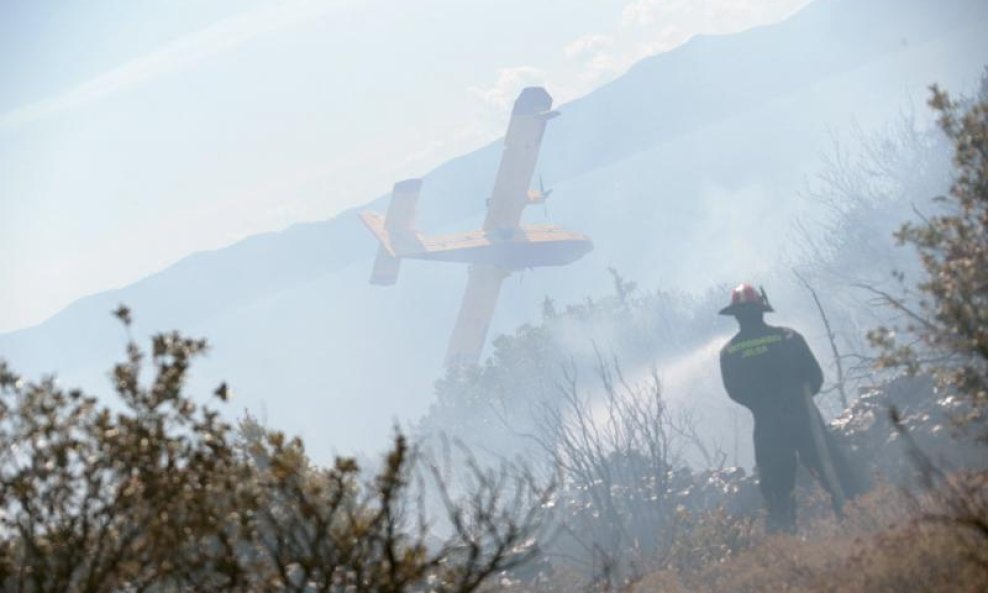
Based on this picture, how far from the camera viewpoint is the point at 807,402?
19.2 metres

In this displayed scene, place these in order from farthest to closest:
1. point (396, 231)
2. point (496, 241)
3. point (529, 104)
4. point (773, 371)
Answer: point (396, 231)
point (496, 241)
point (529, 104)
point (773, 371)

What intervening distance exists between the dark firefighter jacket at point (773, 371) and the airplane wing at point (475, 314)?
52.0 m

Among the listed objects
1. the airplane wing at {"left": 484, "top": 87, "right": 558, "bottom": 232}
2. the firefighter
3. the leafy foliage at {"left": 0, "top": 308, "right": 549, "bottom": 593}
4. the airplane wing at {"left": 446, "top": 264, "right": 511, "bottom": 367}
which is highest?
the airplane wing at {"left": 484, "top": 87, "right": 558, "bottom": 232}

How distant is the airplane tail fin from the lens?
72.1 meters

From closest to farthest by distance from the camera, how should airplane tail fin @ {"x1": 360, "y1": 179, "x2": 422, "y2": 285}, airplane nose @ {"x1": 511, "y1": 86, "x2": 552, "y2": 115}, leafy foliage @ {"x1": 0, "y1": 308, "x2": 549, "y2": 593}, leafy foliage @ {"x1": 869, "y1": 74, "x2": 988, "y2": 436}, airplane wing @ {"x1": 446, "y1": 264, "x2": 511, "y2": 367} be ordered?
leafy foliage @ {"x1": 0, "y1": 308, "x2": 549, "y2": 593} < leafy foliage @ {"x1": 869, "y1": 74, "x2": 988, "y2": 436} < airplane nose @ {"x1": 511, "y1": 86, "x2": 552, "y2": 115} < airplane wing @ {"x1": 446, "y1": 264, "x2": 511, "y2": 367} < airplane tail fin @ {"x1": 360, "y1": 179, "x2": 422, "y2": 285}

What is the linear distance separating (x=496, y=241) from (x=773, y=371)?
5237 cm

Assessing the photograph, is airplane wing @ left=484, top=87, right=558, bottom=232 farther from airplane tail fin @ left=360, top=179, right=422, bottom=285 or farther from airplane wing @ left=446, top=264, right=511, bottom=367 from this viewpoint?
airplane tail fin @ left=360, top=179, right=422, bottom=285

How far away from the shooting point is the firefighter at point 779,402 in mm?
19234

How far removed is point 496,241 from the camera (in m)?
71.3

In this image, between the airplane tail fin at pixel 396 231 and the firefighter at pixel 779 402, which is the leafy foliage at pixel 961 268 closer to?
the firefighter at pixel 779 402

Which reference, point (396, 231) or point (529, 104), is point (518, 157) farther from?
point (396, 231)

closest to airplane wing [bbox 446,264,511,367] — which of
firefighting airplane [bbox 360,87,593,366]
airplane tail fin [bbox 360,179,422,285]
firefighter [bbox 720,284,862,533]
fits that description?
firefighting airplane [bbox 360,87,593,366]

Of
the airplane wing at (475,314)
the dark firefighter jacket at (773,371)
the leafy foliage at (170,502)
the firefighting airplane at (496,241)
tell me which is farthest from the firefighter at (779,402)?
the airplane wing at (475,314)

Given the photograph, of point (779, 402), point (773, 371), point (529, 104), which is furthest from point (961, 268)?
point (529, 104)
